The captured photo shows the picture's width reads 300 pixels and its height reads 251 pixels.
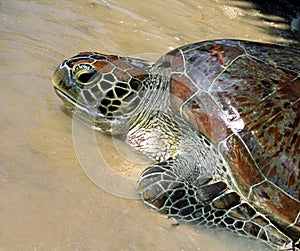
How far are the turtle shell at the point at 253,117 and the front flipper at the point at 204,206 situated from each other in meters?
0.09

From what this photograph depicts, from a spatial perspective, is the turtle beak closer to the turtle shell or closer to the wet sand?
the wet sand

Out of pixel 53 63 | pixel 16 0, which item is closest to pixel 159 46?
pixel 53 63

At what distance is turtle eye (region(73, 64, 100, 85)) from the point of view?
12.8 feet

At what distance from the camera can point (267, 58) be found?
367 cm

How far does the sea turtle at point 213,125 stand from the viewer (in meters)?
3.24

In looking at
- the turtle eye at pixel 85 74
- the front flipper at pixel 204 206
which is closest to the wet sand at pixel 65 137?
the front flipper at pixel 204 206

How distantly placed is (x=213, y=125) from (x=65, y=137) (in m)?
1.16

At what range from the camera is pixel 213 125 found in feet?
11.0

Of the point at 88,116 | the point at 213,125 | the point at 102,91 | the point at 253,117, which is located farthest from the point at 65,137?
the point at 253,117

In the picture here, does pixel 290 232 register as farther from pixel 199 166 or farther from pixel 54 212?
pixel 54 212

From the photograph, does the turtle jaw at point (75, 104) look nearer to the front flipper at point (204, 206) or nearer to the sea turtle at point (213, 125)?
the sea turtle at point (213, 125)

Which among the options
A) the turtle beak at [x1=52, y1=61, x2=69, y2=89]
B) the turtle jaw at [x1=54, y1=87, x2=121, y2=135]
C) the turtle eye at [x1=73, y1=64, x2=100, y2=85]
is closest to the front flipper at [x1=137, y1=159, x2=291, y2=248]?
the turtle jaw at [x1=54, y1=87, x2=121, y2=135]

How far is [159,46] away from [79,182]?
2378 millimetres

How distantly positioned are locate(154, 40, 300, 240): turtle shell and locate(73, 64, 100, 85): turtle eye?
2.12 feet
